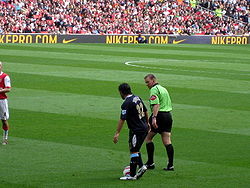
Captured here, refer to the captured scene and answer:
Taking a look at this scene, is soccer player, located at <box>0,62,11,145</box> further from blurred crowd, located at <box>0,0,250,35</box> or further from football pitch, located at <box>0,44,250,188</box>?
blurred crowd, located at <box>0,0,250,35</box>

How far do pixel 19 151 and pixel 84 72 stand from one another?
1786 centimetres

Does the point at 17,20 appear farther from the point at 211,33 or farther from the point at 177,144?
the point at 177,144

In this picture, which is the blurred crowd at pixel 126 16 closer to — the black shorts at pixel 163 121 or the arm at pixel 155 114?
the black shorts at pixel 163 121


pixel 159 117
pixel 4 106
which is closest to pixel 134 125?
pixel 159 117

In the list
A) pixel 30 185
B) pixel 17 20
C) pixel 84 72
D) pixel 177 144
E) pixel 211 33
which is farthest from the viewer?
pixel 211 33

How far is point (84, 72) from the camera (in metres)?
32.9

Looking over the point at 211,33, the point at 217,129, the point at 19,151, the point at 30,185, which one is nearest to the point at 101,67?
the point at 217,129

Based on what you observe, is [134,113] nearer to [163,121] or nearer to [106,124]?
[163,121]

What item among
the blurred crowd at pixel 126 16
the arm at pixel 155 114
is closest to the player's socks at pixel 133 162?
the arm at pixel 155 114

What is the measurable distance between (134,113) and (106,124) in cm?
625

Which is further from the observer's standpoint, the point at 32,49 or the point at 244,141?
the point at 32,49

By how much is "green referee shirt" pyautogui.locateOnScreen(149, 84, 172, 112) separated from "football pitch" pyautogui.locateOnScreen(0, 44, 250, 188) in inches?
47.6

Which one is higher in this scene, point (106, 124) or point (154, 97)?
point (154, 97)

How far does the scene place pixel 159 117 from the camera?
13.9 meters
